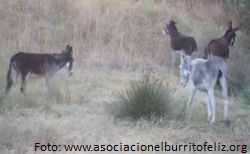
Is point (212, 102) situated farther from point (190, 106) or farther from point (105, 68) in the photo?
point (105, 68)

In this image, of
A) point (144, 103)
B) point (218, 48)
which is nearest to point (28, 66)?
point (144, 103)

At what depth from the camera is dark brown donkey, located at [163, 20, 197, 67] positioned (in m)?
15.6

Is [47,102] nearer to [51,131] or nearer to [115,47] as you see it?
[51,131]

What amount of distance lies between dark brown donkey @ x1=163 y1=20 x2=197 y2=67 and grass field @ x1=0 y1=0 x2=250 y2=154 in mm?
630

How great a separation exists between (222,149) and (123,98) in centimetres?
224

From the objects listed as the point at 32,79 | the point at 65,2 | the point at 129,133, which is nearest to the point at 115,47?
the point at 65,2

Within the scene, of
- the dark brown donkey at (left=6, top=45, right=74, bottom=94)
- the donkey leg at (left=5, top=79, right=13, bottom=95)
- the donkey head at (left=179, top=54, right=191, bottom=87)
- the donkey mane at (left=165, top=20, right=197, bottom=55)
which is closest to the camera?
the donkey head at (left=179, top=54, right=191, bottom=87)

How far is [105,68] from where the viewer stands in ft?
50.5

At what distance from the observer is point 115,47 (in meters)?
16.8

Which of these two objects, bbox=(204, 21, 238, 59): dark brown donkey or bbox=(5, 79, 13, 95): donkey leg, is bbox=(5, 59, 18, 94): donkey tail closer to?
bbox=(5, 79, 13, 95): donkey leg

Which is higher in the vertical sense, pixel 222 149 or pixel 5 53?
pixel 5 53

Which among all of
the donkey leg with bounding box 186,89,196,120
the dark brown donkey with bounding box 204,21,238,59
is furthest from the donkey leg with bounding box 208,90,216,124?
the dark brown donkey with bounding box 204,21,238,59

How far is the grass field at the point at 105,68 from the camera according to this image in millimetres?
9422

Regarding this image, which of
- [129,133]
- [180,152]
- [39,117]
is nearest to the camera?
[180,152]
